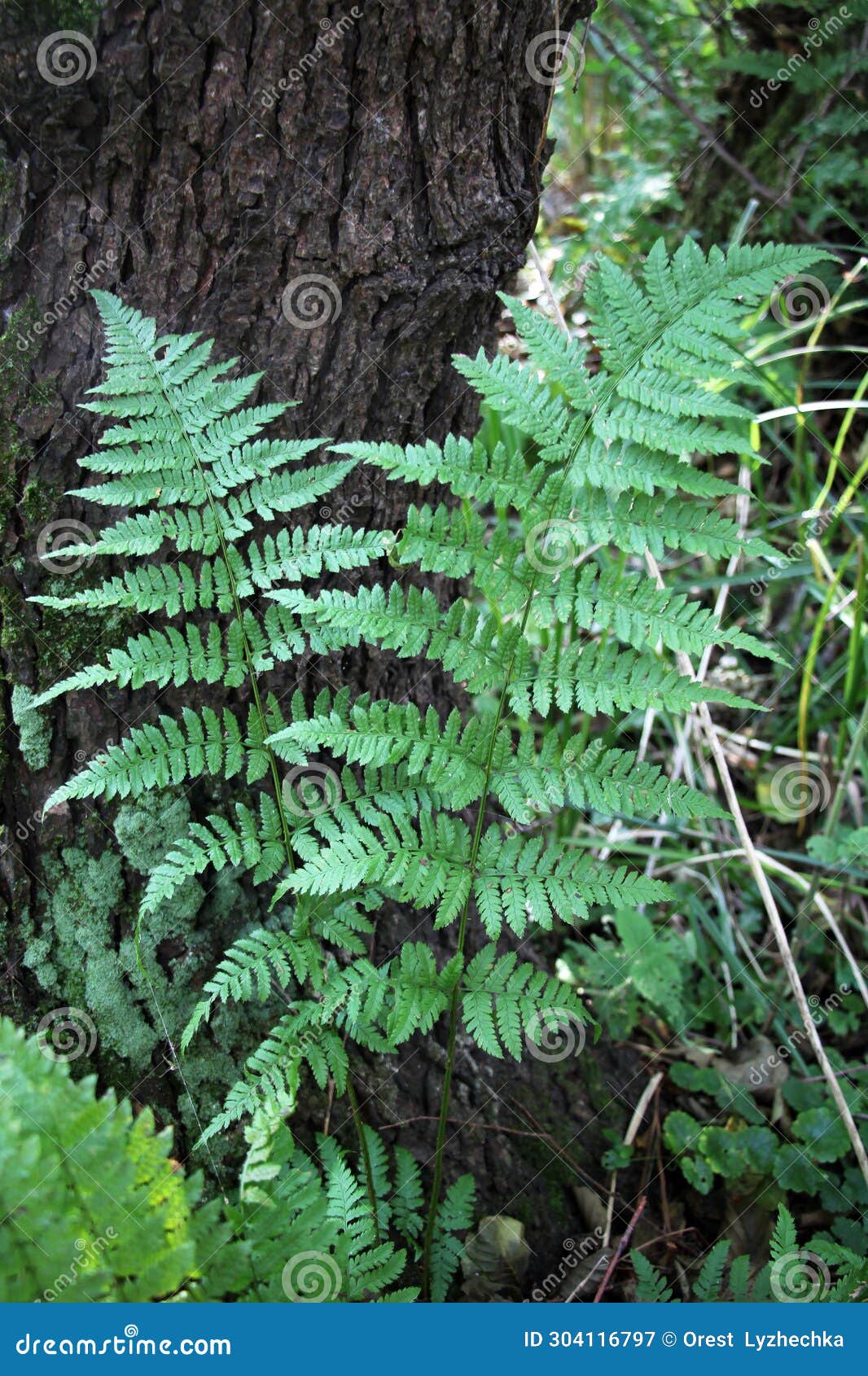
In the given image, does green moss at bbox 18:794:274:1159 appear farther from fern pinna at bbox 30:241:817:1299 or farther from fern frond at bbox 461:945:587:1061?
fern frond at bbox 461:945:587:1061

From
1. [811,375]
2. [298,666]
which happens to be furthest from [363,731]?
[811,375]

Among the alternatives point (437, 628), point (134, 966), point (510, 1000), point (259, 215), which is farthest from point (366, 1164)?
point (259, 215)

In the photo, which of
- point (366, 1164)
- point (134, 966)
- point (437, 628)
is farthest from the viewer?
point (134, 966)

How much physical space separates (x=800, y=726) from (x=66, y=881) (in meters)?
1.99

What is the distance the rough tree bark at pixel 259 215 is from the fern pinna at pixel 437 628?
0.14 meters

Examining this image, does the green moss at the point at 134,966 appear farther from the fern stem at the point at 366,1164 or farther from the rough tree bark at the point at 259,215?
the fern stem at the point at 366,1164

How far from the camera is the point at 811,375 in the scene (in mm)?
3941

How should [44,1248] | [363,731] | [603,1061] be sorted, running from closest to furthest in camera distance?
[44,1248]
[363,731]
[603,1061]

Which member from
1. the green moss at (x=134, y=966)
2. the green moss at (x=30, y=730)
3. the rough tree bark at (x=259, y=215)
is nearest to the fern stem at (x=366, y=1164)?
the green moss at (x=134, y=966)

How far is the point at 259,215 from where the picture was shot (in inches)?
71.9

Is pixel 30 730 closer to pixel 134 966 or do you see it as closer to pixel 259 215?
pixel 134 966

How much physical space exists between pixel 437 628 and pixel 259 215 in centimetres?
82

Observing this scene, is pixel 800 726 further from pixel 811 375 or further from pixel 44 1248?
pixel 44 1248

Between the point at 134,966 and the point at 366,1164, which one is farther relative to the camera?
the point at 134,966
